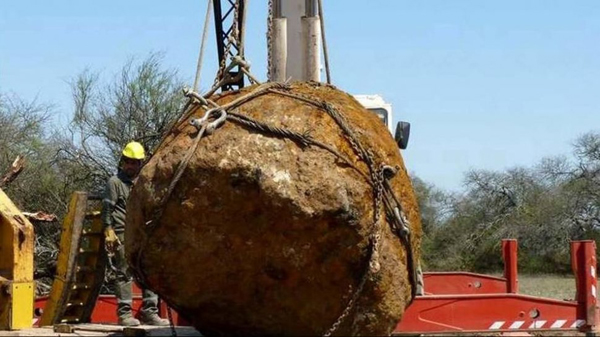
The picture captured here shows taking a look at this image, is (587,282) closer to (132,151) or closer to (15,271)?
(132,151)

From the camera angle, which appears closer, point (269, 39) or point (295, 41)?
point (295, 41)

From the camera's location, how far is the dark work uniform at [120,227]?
9.26 m

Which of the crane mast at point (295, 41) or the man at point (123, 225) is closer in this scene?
the man at point (123, 225)

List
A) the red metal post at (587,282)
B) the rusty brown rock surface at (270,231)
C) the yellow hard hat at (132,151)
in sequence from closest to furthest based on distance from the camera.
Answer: the rusty brown rock surface at (270,231)
the yellow hard hat at (132,151)
the red metal post at (587,282)

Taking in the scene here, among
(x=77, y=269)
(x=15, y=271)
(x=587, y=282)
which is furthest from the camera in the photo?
(x=587, y=282)

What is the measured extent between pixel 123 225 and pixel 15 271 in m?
1.39

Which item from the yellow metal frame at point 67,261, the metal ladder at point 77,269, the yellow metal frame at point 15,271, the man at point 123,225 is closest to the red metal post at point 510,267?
the man at point 123,225

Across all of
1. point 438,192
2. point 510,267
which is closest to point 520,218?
point 438,192

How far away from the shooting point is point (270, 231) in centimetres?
631

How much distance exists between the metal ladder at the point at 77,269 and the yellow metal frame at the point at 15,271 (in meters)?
0.67

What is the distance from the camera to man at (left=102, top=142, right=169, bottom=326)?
9.25 meters

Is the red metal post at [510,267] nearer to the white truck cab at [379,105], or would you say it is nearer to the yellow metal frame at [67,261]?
the white truck cab at [379,105]

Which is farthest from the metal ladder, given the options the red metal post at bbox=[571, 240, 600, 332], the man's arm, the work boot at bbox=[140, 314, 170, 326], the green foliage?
the green foliage

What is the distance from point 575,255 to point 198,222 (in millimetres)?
5717
